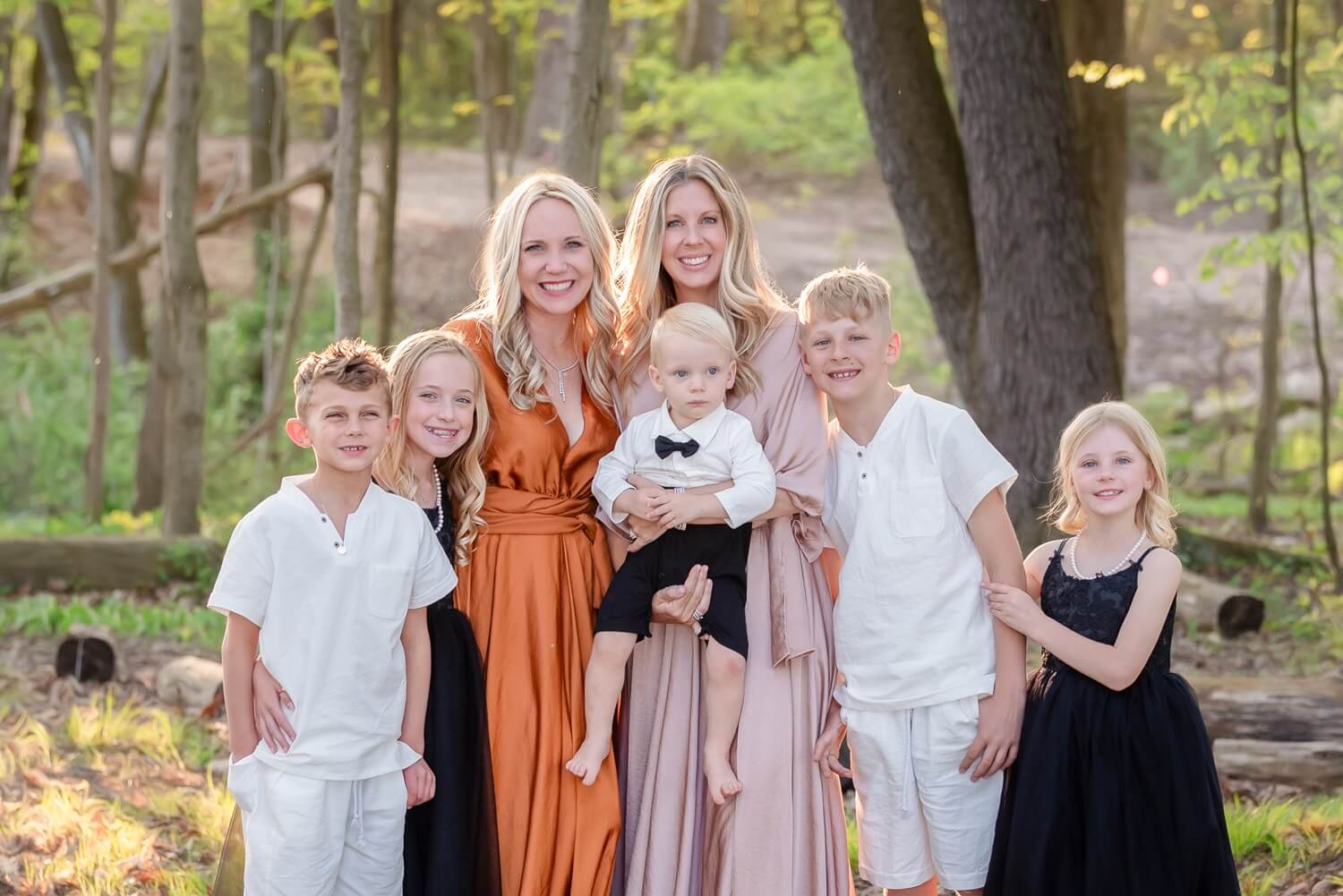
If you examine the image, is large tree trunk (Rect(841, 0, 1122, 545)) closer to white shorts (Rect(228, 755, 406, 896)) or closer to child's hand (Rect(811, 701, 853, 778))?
child's hand (Rect(811, 701, 853, 778))

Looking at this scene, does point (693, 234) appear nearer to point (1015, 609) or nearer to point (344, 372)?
point (344, 372)

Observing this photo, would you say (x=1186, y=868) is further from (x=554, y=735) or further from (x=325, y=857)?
(x=325, y=857)

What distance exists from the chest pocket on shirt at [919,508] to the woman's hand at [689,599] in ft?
1.56

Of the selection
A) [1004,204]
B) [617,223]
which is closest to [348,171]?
[1004,204]

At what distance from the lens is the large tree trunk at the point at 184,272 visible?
24.8 feet

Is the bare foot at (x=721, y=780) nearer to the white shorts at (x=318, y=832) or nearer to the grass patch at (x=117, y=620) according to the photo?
the white shorts at (x=318, y=832)

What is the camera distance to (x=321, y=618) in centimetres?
295

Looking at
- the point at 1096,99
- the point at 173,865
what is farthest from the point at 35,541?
the point at 1096,99

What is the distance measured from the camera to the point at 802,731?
3.29 meters

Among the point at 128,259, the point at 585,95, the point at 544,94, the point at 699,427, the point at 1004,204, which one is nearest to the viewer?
the point at 699,427

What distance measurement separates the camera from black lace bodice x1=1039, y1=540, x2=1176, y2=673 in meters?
3.06

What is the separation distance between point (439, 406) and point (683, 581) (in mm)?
729

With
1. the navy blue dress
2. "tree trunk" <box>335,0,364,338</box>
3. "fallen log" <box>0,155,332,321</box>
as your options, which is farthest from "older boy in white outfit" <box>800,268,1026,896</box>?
"fallen log" <box>0,155,332,321</box>

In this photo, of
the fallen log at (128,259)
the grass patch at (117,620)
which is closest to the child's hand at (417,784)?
the grass patch at (117,620)
